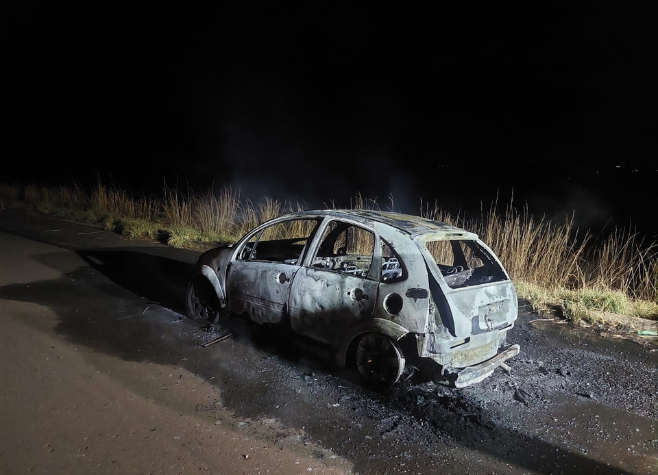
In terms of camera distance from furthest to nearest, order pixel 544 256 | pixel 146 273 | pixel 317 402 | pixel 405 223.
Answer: pixel 146 273
pixel 544 256
pixel 405 223
pixel 317 402

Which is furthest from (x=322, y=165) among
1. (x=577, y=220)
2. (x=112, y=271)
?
(x=112, y=271)

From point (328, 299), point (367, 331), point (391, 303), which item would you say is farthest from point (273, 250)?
point (391, 303)

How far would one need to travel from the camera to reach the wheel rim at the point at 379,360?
372 centimetres

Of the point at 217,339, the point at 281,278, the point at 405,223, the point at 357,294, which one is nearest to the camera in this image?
the point at 357,294

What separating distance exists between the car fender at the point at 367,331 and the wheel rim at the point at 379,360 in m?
0.12

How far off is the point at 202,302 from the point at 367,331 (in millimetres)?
2636

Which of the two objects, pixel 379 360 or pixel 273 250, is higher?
pixel 273 250

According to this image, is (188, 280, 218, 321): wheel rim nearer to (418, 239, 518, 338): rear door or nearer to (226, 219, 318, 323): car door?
(226, 219, 318, 323): car door

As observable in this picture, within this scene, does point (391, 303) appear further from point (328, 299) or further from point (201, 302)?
point (201, 302)

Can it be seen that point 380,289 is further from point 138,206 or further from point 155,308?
point 138,206

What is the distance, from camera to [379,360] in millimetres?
3857

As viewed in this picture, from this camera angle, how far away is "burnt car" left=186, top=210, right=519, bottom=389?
3.57 meters

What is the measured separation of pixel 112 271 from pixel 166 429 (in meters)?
5.71

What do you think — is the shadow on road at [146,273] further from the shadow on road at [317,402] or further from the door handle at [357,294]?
the door handle at [357,294]
